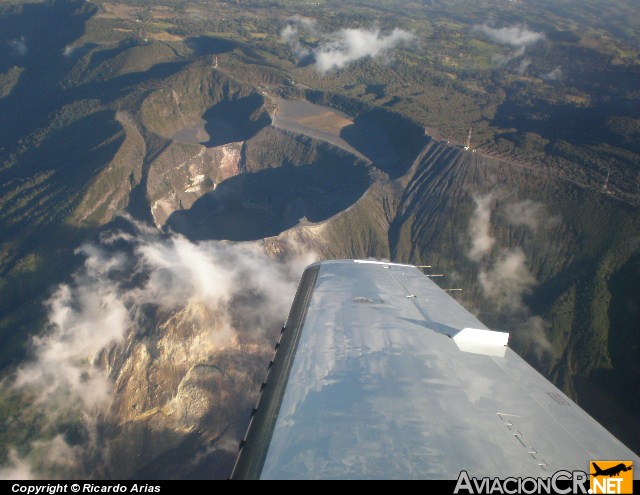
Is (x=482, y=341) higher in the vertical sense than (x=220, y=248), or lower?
higher

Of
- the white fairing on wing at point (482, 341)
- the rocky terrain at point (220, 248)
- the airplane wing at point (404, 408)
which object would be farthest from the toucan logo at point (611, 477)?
the rocky terrain at point (220, 248)

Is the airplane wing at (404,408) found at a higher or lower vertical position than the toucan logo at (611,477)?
lower

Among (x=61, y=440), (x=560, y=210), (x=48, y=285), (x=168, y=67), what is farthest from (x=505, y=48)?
(x=61, y=440)

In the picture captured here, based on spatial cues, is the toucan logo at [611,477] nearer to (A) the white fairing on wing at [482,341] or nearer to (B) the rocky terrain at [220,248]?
(A) the white fairing on wing at [482,341]

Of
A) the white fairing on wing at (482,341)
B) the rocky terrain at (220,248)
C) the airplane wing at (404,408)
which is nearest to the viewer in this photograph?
the airplane wing at (404,408)

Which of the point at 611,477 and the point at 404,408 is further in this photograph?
the point at 404,408

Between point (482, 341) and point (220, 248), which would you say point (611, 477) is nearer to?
point (482, 341)

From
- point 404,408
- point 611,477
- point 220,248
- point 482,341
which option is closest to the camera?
point 611,477

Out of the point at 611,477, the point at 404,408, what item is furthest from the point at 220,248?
the point at 611,477
